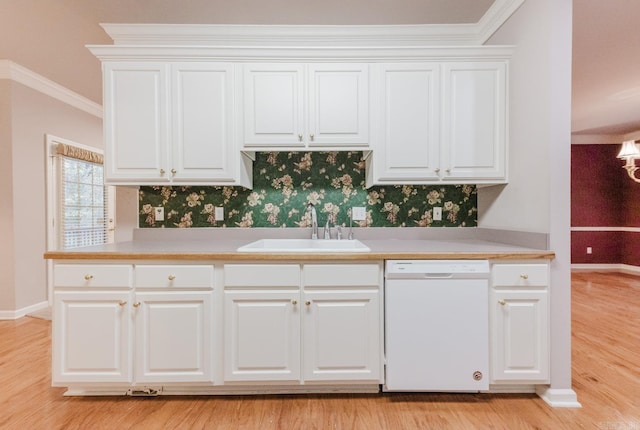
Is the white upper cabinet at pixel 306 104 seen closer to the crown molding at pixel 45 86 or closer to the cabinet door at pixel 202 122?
the cabinet door at pixel 202 122

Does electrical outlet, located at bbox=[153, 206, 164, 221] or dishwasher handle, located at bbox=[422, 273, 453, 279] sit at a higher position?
electrical outlet, located at bbox=[153, 206, 164, 221]

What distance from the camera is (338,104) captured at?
2.27 meters

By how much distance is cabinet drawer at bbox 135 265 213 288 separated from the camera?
190 cm

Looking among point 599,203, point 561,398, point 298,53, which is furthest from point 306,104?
point 599,203

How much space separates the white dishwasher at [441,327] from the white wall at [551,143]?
0.43 meters

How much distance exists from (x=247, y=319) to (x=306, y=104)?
1431 mm

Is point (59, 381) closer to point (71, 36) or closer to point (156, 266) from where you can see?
point (156, 266)

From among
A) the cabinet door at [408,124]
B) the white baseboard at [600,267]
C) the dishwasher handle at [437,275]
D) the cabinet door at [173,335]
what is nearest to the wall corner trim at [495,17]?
the cabinet door at [408,124]

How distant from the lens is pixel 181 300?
1.90m

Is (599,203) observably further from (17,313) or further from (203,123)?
(17,313)

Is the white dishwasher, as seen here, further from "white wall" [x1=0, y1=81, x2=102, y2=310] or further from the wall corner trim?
"white wall" [x1=0, y1=81, x2=102, y2=310]

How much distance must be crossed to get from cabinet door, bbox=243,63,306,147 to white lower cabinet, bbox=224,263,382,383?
3.04 feet

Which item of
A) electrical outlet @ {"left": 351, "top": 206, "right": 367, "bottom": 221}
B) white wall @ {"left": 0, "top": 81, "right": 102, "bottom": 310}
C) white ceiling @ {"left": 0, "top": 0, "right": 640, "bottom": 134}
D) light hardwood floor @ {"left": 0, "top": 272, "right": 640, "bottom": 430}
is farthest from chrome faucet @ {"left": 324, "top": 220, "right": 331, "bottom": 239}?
white wall @ {"left": 0, "top": 81, "right": 102, "bottom": 310}

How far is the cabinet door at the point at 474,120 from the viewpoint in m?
2.27
